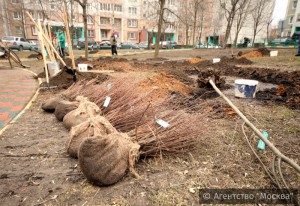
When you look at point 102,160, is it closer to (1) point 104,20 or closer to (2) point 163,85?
(2) point 163,85

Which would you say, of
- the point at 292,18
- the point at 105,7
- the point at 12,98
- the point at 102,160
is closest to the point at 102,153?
the point at 102,160

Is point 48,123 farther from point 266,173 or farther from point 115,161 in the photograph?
point 266,173

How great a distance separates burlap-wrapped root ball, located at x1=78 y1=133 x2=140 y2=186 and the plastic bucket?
312 cm

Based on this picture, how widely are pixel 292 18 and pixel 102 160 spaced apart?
53.0 meters

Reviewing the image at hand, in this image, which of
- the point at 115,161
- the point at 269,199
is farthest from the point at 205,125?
the point at 115,161

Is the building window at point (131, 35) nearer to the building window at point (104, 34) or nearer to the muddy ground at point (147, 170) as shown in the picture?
the building window at point (104, 34)

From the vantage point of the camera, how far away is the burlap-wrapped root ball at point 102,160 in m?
1.53

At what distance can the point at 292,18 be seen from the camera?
40.8 metres

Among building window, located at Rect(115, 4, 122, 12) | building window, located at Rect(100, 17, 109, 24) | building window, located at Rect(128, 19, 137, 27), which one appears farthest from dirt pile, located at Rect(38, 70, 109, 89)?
building window, located at Rect(128, 19, 137, 27)

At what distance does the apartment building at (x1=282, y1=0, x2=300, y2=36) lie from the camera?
123ft

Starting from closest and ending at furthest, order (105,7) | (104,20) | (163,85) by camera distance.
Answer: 1. (163,85)
2. (105,7)
3. (104,20)

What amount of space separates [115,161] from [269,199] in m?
1.23

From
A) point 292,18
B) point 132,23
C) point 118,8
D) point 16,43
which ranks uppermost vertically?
point 118,8

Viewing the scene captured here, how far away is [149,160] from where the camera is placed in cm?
191
